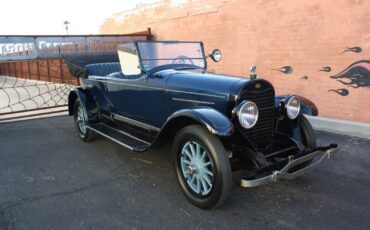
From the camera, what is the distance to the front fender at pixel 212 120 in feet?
9.65

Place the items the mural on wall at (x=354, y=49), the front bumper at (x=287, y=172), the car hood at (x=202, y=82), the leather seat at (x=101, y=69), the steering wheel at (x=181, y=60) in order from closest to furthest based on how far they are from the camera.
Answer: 1. the front bumper at (x=287, y=172)
2. the car hood at (x=202, y=82)
3. the steering wheel at (x=181, y=60)
4. the leather seat at (x=101, y=69)
5. the mural on wall at (x=354, y=49)

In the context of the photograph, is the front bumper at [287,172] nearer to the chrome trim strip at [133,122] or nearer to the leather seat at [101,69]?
the chrome trim strip at [133,122]

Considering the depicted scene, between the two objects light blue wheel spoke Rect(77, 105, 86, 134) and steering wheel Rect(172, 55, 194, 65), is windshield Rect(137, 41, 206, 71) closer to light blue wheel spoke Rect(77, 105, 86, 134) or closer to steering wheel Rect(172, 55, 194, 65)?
steering wheel Rect(172, 55, 194, 65)

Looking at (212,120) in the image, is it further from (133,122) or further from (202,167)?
(133,122)

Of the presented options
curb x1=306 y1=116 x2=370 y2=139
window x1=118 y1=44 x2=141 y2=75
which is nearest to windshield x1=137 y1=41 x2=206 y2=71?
window x1=118 y1=44 x2=141 y2=75

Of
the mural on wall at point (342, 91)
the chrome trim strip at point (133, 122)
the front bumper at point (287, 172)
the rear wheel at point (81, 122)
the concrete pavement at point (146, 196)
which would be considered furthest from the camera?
the mural on wall at point (342, 91)

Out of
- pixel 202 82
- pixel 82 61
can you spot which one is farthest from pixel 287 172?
pixel 82 61

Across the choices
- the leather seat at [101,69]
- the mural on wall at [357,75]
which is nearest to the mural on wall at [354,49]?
the mural on wall at [357,75]

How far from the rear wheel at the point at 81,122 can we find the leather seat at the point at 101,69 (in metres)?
0.57

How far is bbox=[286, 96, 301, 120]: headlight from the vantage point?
375cm

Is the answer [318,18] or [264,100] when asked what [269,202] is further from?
[318,18]

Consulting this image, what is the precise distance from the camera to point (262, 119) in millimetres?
3574

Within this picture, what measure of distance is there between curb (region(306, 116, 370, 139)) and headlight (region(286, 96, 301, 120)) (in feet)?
8.51

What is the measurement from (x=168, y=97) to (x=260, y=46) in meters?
4.47
